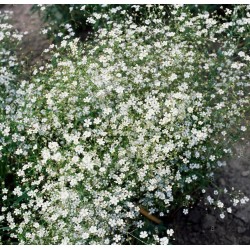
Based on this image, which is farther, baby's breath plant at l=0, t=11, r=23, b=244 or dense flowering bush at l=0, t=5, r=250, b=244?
baby's breath plant at l=0, t=11, r=23, b=244

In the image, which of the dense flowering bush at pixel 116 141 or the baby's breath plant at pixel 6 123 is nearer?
the dense flowering bush at pixel 116 141

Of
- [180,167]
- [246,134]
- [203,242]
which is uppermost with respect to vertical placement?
[180,167]

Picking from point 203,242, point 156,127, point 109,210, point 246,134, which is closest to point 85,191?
point 109,210

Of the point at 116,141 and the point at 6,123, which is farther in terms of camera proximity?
the point at 6,123

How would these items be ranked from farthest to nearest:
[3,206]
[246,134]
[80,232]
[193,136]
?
[246,134] → [3,206] → [193,136] → [80,232]

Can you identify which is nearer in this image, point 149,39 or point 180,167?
point 180,167

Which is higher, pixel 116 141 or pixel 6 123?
pixel 6 123

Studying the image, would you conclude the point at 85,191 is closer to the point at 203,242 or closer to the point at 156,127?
the point at 156,127

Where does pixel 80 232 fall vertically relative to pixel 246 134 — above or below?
above
